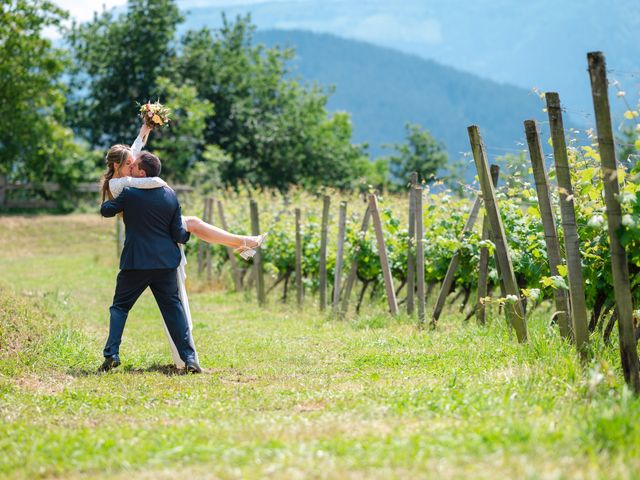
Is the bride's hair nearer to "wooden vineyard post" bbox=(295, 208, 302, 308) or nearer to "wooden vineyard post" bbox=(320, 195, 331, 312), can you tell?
"wooden vineyard post" bbox=(320, 195, 331, 312)

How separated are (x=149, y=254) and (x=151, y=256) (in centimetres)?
2

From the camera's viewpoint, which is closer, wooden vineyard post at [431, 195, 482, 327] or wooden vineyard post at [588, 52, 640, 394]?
wooden vineyard post at [588, 52, 640, 394]

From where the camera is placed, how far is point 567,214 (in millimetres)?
6320

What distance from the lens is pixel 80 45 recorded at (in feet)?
152

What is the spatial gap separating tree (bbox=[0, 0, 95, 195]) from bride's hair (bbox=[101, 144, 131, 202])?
29690 millimetres

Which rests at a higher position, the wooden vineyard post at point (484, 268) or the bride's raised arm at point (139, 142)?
the bride's raised arm at point (139, 142)

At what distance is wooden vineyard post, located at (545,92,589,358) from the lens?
629 cm

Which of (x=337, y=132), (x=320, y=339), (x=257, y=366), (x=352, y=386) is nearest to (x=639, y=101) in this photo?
(x=352, y=386)

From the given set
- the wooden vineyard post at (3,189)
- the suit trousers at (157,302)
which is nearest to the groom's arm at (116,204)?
the suit trousers at (157,302)

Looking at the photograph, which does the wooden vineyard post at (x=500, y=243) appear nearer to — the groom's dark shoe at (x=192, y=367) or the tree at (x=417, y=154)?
the groom's dark shoe at (x=192, y=367)

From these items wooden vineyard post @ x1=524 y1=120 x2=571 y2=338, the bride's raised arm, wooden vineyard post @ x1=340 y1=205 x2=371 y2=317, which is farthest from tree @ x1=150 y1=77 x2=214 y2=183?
wooden vineyard post @ x1=524 y1=120 x2=571 y2=338

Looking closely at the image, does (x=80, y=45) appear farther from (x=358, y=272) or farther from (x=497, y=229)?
(x=497, y=229)

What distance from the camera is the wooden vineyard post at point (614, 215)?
557 centimetres

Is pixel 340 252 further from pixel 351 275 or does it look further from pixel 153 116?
pixel 153 116
